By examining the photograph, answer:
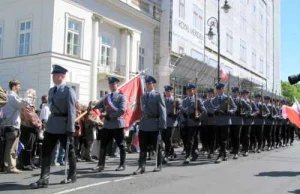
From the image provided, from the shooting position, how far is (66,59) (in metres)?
22.2

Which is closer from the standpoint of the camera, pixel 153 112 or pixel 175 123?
pixel 153 112

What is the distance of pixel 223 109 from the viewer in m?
12.5

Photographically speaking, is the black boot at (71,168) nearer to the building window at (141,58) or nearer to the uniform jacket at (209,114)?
the uniform jacket at (209,114)

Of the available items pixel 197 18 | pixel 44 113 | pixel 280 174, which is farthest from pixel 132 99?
pixel 197 18

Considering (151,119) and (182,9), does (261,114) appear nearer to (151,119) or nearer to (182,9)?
(151,119)

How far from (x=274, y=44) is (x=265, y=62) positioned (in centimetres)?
647

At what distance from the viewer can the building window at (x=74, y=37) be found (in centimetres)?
2284

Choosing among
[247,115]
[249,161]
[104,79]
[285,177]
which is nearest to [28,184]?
[285,177]

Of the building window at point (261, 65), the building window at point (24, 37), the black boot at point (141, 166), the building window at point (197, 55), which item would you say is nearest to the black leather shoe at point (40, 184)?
the black boot at point (141, 166)

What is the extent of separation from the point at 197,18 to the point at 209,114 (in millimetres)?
23075

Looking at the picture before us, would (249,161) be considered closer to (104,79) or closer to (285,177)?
(285,177)

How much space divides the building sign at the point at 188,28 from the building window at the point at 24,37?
35.2 ft

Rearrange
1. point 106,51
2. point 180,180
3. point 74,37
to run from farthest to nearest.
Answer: point 106,51, point 74,37, point 180,180

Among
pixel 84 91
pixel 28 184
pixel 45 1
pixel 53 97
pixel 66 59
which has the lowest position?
pixel 28 184
